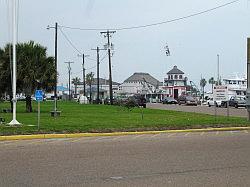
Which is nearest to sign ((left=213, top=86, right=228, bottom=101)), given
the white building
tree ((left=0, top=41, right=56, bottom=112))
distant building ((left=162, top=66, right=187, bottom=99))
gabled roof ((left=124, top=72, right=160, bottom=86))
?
tree ((left=0, top=41, right=56, bottom=112))

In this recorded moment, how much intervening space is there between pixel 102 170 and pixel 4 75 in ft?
92.3

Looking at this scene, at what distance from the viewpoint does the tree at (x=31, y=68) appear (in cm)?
3697

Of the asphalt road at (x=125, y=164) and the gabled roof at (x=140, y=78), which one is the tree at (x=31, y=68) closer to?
the asphalt road at (x=125, y=164)

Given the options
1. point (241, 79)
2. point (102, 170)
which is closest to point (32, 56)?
point (102, 170)

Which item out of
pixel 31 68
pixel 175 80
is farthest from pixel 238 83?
pixel 31 68

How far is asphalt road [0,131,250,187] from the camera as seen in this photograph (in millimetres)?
9172

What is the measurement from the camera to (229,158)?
12531 millimetres

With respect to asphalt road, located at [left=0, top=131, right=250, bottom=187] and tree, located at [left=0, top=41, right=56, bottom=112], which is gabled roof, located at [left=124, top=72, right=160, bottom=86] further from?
asphalt road, located at [left=0, top=131, right=250, bottom=187]

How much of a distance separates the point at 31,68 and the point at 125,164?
1070 inches

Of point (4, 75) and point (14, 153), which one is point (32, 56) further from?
point (14, 153)

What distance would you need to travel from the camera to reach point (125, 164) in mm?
11406

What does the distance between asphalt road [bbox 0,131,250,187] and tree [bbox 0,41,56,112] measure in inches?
829

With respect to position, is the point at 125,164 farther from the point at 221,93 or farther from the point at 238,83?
the point at 238,83

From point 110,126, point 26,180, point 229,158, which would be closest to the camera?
point 26,180
